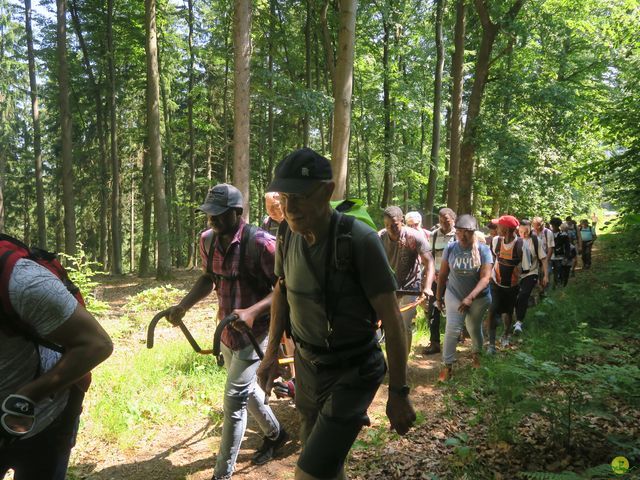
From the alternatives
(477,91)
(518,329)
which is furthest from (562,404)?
(477,91)

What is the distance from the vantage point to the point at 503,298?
749cm

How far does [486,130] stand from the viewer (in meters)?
15.4

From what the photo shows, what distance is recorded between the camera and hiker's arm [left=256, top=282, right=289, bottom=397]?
302cm

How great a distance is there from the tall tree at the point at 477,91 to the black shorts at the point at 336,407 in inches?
527

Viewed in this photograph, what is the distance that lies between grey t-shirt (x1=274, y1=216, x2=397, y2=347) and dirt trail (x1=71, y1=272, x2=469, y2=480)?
2.11 metres

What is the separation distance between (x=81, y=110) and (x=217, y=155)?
7755 millimetres

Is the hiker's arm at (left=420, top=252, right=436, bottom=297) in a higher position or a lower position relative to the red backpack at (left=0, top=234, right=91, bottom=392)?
lower

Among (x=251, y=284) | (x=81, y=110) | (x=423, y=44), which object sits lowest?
(x=251, y=284)

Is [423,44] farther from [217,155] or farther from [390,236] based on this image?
[390,236]

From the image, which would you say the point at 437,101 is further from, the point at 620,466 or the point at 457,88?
the point at 620,466

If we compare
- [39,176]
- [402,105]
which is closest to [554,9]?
[402,105]

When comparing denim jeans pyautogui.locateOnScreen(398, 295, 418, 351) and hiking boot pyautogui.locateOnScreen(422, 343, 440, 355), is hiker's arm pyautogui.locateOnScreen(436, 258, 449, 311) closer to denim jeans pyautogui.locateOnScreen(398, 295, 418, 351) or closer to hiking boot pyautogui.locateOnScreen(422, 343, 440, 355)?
denim jeans pyautogui.locateOnScreen(398, 295, 418, 351)

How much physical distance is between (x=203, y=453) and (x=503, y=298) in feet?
17.1

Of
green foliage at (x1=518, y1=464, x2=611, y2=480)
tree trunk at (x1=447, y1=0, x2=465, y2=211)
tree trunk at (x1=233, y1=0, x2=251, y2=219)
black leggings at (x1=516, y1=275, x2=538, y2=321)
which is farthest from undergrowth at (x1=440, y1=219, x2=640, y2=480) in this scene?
tree trunk at (x1=447, y1=0, x2=465, y2=211)
